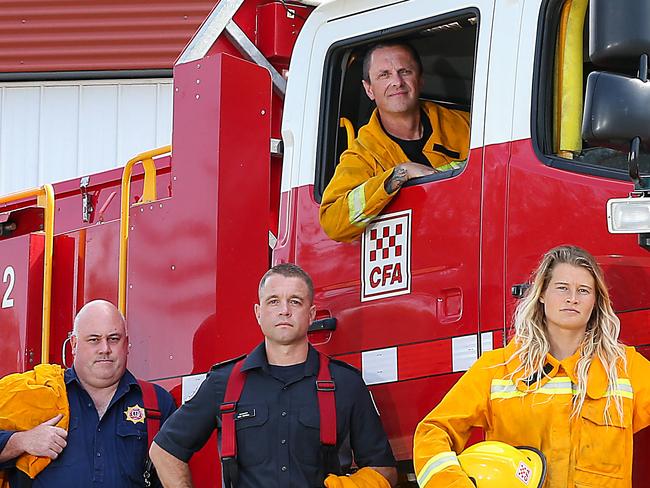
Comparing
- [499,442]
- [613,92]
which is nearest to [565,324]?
[499,442]

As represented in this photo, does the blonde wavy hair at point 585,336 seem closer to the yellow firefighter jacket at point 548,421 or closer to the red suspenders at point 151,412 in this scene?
the yellow firefighter jacket at point 548,421

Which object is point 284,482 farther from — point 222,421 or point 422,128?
point 422,128

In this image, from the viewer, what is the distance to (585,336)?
3373 mm

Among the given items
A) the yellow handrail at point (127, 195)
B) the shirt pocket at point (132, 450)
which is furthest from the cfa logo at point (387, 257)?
the yellow handrail at point (127, 195)

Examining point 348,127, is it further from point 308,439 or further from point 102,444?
point 102,444

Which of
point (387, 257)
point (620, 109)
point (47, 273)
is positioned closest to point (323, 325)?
point (387, 257)

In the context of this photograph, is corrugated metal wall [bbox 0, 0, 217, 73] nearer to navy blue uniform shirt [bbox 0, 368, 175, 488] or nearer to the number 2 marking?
the number 2 marking

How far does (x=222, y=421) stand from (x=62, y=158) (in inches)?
318

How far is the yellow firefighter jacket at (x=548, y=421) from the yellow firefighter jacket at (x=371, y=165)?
0.77 m

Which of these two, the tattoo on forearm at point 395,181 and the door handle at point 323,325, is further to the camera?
the door handle at point 323,325

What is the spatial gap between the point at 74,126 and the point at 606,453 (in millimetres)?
9017

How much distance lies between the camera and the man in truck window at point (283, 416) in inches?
151

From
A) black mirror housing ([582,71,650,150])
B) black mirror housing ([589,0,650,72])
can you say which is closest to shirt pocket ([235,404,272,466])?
black mirror housing ([582,71,650,150])

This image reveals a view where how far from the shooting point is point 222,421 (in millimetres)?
Result: 3893
